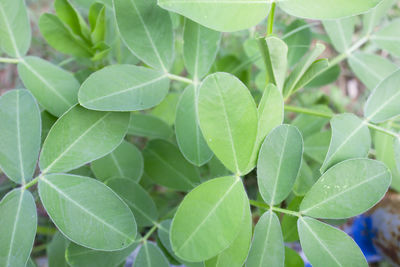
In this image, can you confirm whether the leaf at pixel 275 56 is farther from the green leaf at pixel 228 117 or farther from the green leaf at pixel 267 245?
the green leaf at pixel 267 245

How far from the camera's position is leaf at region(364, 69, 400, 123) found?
85cm

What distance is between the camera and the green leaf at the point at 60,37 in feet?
3.10

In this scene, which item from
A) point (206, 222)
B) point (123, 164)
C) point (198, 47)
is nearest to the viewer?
point (206, 222)

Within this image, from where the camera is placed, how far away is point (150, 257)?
3.04 ft

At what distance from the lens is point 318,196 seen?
775 millimetres

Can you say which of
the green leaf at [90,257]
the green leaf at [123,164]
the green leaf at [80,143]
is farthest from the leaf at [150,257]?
the green leaf at [80,143]

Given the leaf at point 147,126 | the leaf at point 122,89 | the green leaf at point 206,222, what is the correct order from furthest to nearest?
the leaf at point 147,126 → the leaf at point 122,89 → the green leaf at point 206,222

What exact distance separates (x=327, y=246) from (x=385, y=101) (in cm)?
40

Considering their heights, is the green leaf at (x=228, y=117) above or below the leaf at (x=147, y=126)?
above

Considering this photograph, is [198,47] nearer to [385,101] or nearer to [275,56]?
[275,56]

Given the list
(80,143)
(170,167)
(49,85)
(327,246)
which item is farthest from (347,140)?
(49,85)

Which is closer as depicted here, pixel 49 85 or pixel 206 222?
pixel 206 222

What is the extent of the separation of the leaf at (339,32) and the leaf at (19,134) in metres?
0.90

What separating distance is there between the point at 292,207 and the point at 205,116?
0.42m
